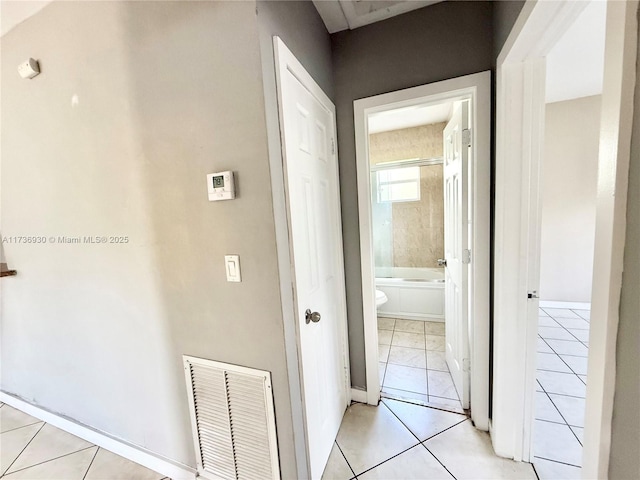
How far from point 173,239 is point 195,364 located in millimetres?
578

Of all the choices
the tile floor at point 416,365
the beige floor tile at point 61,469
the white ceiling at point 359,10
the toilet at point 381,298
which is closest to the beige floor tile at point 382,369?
the tile floor at point 416,365

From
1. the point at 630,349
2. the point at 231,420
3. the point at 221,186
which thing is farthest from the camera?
the point at 231,420

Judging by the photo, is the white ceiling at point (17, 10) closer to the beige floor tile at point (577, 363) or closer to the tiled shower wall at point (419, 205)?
the tiled shower wall at point (419, 205)

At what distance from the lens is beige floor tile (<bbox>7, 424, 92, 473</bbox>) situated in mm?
1499

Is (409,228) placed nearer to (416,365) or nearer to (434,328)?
(434,328)

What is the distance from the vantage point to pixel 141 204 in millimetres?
1168

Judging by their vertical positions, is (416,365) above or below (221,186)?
below

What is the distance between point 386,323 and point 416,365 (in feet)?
2.92

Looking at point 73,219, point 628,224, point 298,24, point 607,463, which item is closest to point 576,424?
point 607,463

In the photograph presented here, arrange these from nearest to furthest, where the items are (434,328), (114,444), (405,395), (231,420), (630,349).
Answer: (630,349) → (231,420) → (114,444) → (405,395) → (434,328)

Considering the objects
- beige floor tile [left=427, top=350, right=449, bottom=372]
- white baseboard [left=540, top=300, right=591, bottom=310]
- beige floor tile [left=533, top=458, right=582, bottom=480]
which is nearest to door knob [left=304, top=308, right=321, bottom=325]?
beige floor tile [left=533, top=458, right=582, bottom=480]

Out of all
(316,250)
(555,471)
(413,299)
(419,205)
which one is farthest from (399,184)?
(555,471)

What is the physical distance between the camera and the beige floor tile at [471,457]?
4.25ft

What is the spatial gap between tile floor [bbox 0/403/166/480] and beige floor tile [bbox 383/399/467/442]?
4.64 feet
